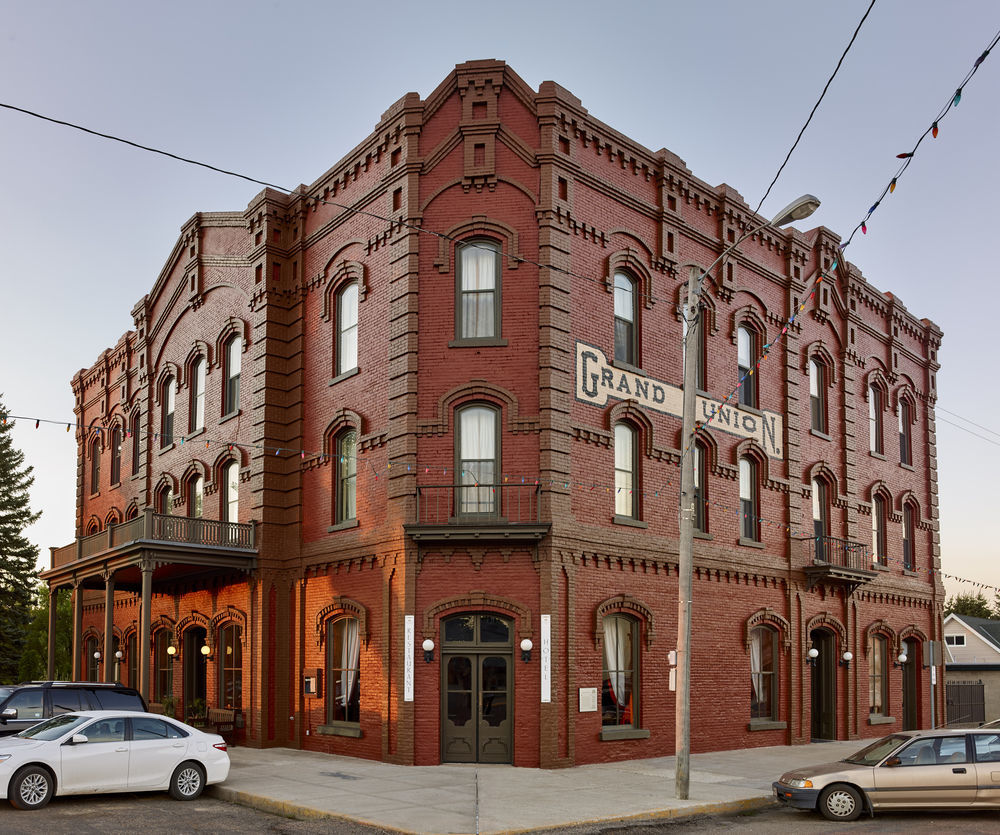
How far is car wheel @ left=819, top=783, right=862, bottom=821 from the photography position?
48.8 feet

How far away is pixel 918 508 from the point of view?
109ft

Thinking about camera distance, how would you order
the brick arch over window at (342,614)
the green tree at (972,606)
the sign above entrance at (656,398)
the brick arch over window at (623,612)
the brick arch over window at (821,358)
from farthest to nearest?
the green tree at (972,606) < the brick arch over window at (821,358) < the brick arch over window at (342,614) < the sign above entrance at (656,398) < the brick arch over window at (623,612)

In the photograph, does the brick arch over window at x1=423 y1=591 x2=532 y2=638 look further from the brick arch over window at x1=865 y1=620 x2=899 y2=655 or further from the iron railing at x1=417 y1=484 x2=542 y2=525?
the brick arch over window at x1=865 y1=620 x2=899 y2=655

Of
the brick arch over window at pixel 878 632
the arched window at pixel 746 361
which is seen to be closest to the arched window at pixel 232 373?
the arched window at pixel 746 361

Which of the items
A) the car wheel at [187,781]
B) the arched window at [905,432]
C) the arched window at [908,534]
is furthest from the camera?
the arched window at [905,432]

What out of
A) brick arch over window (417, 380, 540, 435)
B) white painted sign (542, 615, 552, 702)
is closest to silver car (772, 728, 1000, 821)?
white painted sign (542, 615, 552, 702)

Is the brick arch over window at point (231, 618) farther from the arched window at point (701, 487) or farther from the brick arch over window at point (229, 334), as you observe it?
the arched window at point (701, 487)

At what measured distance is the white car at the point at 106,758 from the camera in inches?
590

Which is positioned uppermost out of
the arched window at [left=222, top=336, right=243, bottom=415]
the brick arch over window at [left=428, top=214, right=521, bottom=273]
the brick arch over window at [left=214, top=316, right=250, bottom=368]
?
the brick arch over window at [left=428, top=214, right=521, bottom=273]

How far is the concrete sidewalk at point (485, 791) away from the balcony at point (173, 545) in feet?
14.9

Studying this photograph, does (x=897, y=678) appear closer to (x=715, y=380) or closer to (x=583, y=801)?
(x=715, y=380)

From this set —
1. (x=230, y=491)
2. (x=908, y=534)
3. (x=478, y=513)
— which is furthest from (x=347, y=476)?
(x=908, y=534)

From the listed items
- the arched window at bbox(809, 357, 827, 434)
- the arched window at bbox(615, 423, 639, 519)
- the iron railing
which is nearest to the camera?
the iron railing

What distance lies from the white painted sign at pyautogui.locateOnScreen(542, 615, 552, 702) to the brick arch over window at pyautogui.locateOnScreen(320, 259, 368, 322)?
8.16 m
